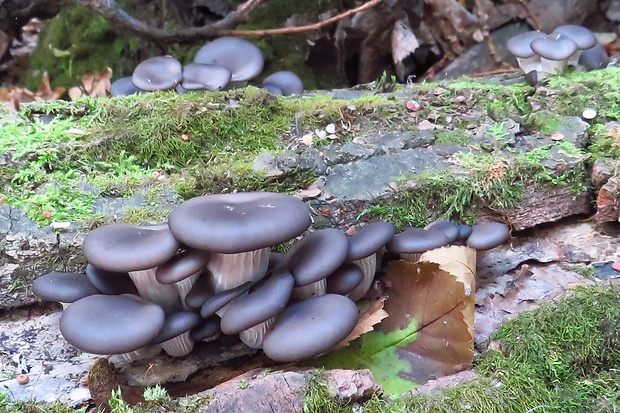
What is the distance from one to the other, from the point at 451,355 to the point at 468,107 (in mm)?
2144

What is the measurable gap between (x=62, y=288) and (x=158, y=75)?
2.32m

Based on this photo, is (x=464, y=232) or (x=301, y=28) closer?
(x=464, y=232)

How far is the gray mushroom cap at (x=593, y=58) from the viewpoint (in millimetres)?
4969

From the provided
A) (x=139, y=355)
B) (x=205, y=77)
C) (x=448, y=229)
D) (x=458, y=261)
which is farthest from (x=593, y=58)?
(x=139, y=355)

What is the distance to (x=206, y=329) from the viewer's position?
2496 mm

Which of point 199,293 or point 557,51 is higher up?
point 557,51

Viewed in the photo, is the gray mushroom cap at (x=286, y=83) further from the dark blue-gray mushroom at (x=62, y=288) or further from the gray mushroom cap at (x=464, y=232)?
the dark blue-gray mushroom at (x=62, y=288)

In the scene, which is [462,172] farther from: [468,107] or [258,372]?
[258,372]

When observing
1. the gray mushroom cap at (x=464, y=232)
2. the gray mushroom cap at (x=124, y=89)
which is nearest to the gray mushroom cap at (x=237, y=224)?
the gray mushroom cap at (x=464, y=232)

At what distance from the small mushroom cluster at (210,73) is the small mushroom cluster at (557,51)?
2.03 metres

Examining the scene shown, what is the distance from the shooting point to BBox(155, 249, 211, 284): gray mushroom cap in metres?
2.30

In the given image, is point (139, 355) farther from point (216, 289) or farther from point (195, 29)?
point (195, 29)

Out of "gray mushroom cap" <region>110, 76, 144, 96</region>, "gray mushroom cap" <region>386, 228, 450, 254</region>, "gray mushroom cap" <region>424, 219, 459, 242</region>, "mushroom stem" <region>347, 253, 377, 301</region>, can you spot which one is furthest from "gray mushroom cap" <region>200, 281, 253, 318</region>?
"gray mushroom cap" <region>110, 76, 144, 96</region>

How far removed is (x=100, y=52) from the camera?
7.14 meters
